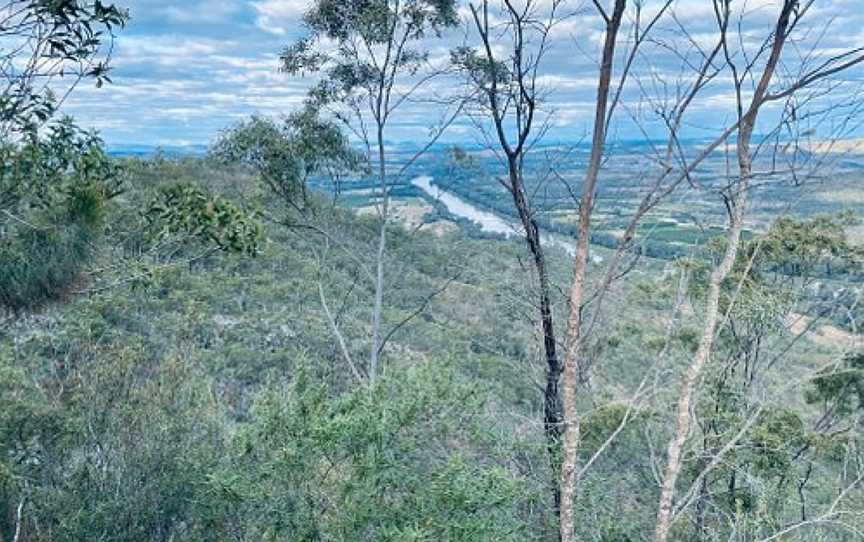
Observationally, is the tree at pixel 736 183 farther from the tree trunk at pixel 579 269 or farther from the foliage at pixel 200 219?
the foliage at pixel 200 219

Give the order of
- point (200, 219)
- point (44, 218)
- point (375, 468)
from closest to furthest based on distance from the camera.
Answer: point (44, 218), point (375, 468), point (200, 219)

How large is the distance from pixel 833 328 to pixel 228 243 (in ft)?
18.2

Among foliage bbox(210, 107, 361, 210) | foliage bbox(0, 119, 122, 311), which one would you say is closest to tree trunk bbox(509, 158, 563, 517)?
foliage bbox(0, 119, 122, 311)

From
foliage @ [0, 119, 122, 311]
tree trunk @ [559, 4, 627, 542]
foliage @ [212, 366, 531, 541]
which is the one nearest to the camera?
tree trunk @ [559, 4, 627, 542]

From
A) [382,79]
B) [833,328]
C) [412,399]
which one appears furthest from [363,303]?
[412,399]

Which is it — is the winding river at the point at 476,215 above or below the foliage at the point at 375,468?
above

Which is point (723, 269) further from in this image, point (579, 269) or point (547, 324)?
point (547, 324)

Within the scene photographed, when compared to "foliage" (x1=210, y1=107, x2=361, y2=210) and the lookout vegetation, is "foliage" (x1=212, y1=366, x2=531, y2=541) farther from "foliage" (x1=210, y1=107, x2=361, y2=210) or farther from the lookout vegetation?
"foliage" (x1=210, y1=107, x2=361, y2=210)

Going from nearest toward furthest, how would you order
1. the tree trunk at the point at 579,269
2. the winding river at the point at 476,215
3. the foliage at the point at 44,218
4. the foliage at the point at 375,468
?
the tree trunk at the point at 579,269, the foliage at the point at 44,218, the foliage at the point at 375,468, the winding river at the point at 476,215

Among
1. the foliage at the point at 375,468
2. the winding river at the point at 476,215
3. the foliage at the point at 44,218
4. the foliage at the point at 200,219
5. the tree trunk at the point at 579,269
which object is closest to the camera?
the tree trunk at the point at 579,269

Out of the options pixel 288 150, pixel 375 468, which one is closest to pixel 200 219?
pixel 375 468

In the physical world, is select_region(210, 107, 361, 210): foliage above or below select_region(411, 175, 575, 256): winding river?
above

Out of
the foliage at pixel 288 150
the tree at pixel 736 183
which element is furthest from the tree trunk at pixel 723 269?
the foliage at pixel 288 150

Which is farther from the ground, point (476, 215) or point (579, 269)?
point (579, 269)
